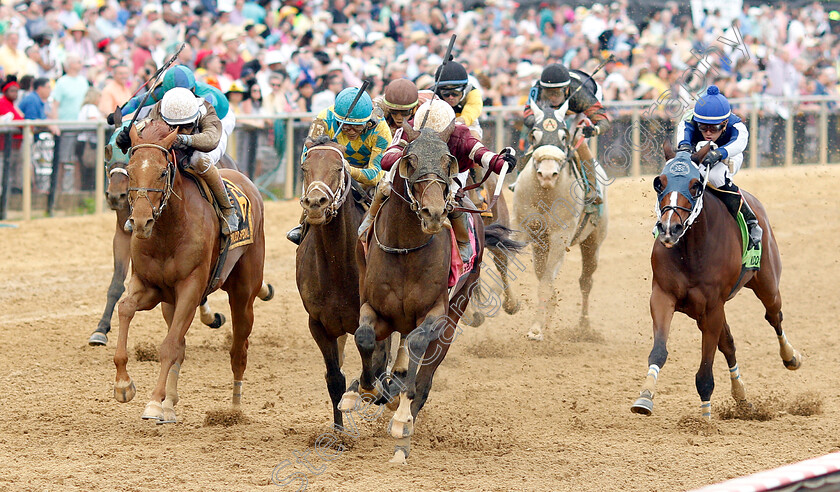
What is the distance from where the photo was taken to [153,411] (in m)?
6.62

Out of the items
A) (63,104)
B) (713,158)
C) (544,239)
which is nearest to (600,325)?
(544,239)

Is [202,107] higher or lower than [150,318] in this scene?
higher

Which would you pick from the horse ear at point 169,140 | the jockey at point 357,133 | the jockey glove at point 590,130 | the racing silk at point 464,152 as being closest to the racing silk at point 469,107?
the jockey glove at point 590,130

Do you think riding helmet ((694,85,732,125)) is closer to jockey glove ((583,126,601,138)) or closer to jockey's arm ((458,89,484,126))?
jockey's arm ((458,89,484,126))

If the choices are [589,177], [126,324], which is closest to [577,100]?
[589,177]

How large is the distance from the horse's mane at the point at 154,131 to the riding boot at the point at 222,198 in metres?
0.50

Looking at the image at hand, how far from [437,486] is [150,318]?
5.67 metres

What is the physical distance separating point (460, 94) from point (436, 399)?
258 centimetres

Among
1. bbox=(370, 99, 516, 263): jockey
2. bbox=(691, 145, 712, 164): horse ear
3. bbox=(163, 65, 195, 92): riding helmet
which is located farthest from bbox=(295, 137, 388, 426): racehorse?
bbox=(691, 145, 712, 164): horse ear

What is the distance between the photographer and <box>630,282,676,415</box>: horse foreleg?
22.3 feet

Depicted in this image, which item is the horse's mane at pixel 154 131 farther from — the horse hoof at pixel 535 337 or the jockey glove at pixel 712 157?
the horse hoof at pixel 535 337

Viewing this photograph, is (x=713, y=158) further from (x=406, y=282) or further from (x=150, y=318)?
(x=150, y=318)

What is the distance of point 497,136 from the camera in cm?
1638

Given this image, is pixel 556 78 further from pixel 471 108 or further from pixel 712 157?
pixel 712 157
